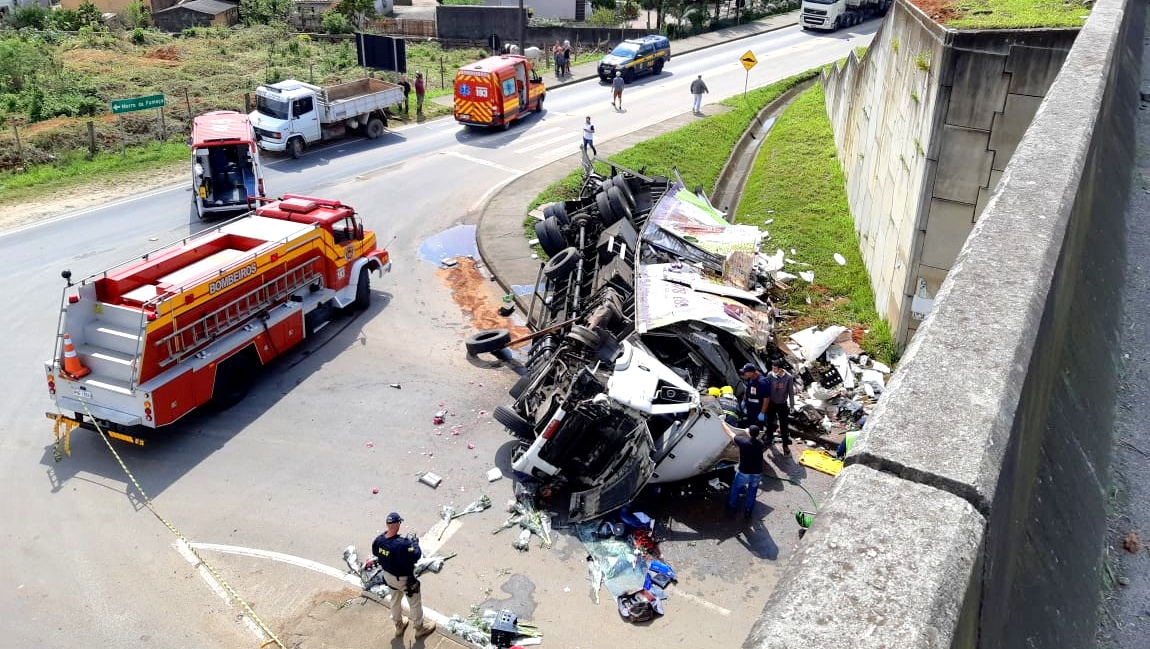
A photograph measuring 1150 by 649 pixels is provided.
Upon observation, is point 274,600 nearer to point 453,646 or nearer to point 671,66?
point 453,646

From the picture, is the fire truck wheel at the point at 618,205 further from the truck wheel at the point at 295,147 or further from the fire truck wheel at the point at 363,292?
the truck wheel at the point at 295,147

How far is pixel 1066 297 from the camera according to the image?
383 cm

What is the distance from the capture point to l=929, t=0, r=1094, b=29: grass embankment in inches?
503

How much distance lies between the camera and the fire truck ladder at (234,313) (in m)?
12.3

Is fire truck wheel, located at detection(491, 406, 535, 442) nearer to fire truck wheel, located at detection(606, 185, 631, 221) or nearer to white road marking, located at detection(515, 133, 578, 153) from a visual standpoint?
fire truck wheel, located at detection(606, 185, 631, 221)

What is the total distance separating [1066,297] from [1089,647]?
1790 mm

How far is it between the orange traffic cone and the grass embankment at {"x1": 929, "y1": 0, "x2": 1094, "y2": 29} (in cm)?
1390

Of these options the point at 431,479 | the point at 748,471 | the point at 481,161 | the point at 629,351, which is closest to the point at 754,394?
the point at 748,471

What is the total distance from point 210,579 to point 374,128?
21.3 meters

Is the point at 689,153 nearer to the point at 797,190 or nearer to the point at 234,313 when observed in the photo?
the point at 797,190

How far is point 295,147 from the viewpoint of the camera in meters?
25.8

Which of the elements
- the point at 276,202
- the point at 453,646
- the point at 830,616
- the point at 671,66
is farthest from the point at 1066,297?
the point at 671,66

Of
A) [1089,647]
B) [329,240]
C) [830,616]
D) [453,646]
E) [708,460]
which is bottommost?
[453,646]

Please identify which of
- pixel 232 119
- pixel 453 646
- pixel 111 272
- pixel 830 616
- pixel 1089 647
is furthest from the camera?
pixel 232 119
